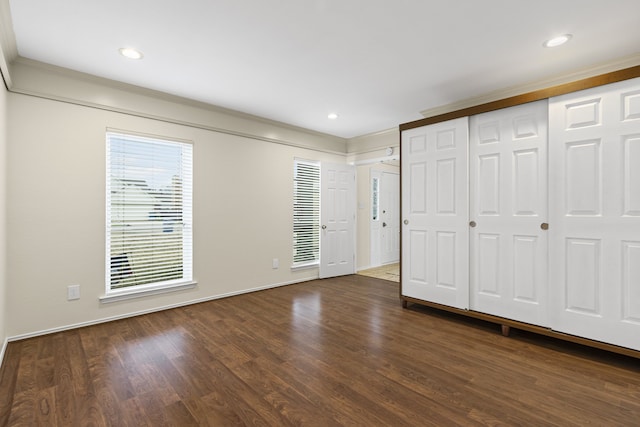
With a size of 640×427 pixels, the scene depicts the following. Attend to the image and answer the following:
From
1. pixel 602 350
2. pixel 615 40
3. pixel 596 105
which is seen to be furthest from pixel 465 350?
pixel 615 40

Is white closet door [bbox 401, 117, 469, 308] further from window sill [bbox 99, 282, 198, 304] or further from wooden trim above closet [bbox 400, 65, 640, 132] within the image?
window sill [bbox 99, 282, 198, 304]

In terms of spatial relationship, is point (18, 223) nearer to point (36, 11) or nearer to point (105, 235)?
point (105, 235)

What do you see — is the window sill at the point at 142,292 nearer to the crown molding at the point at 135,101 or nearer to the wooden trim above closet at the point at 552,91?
the crown molding at the point at 135,101

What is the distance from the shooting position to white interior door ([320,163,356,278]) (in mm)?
5176

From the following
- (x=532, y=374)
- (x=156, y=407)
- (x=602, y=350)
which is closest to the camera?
(x=156, y=407)

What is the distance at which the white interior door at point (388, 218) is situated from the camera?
662cm

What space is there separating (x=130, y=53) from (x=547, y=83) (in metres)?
4.01

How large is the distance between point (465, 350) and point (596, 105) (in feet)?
7.33

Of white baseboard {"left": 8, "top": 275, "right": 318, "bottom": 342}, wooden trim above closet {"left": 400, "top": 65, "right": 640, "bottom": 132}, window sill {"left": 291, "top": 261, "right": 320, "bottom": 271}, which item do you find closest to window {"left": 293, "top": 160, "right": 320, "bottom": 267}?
window sill {"left": 291, "top": 261, "right": 320, "bottom": 271}

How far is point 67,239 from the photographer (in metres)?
2.90

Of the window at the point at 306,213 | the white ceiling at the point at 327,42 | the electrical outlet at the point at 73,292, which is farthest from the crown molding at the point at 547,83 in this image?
the electrical outlet at the point at 73,292

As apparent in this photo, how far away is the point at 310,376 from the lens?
6.81ft

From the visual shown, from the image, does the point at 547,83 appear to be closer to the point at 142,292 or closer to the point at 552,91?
the point at 552,91

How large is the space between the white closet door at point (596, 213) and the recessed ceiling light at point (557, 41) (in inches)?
16.7
